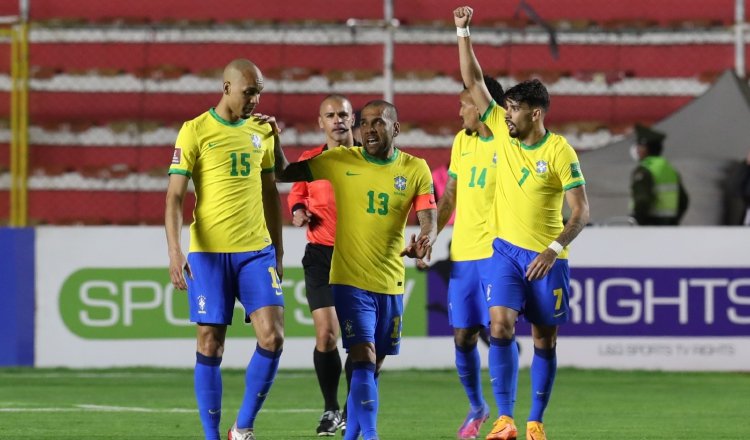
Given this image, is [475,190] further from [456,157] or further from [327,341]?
[327,341]

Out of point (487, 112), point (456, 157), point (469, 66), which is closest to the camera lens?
point (469, 66)

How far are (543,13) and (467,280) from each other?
1129 cm

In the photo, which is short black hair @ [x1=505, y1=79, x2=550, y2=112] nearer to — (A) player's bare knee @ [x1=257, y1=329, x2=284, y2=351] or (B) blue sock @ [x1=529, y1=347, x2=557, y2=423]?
(B) blue sock @ [x1=529, y1=347, x2=557, y2=423]

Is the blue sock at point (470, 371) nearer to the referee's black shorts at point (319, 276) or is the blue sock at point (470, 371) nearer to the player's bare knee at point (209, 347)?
the referee's black shorts at point (319, 276)

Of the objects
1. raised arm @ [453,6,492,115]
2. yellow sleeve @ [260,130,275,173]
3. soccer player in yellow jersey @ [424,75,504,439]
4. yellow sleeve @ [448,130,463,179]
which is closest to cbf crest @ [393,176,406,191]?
yellow sleeve @ [260,130,275,173]

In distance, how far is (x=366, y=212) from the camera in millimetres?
7266

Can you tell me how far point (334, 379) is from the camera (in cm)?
877

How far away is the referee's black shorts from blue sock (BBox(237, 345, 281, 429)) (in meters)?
1.52

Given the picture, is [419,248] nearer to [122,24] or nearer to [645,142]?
[645,142]

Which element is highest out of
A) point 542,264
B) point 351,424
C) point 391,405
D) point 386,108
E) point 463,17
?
point 463,17

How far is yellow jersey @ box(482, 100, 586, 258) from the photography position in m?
7.78

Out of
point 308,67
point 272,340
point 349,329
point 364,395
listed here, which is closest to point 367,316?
point 349,329

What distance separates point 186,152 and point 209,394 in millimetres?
1196

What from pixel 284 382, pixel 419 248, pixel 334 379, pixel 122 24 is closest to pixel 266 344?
pixel 419 248
